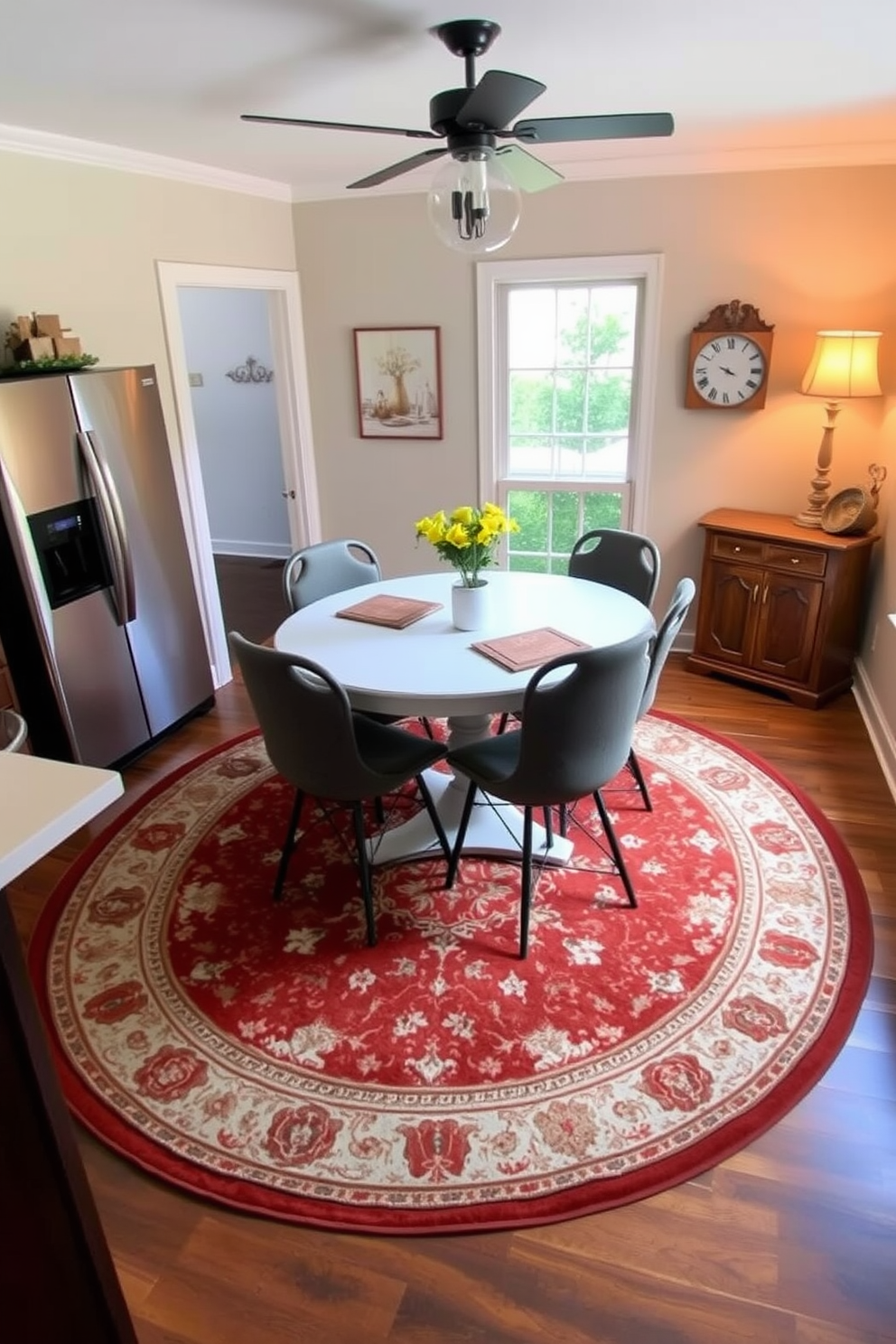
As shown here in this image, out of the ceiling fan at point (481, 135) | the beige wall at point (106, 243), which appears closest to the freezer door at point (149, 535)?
the beige wall at point (106, 243)

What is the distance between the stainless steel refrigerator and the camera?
9.57 ft

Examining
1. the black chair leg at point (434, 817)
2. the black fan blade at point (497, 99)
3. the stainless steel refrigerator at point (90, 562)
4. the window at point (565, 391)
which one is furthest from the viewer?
the window at point (565, 391)

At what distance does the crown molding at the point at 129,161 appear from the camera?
2939mm

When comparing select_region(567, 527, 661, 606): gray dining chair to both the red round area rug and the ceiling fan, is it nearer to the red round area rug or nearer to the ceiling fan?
the red round area rug

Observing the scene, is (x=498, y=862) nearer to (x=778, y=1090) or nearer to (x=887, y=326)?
(x=778, y=1090)

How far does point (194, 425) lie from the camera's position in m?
4.57

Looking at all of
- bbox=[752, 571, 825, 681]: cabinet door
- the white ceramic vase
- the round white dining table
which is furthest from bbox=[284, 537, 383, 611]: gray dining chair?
bbox=[752, 571, 825, 681]: cabinet door

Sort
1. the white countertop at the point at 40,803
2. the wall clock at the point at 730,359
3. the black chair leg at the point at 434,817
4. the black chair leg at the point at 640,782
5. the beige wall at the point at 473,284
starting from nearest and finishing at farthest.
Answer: the white countertop at the point at 40,803
the black chair leg at the point at 434,817
the black chair leg at the point at 640,782
the beige wall at the point at 473,284
the wall clock at the point at 730,359

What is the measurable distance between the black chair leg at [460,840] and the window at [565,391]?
240 cm

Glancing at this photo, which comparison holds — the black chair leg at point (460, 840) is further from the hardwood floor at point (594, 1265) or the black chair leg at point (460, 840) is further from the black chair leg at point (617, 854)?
the hardwood floor at point (594, 1265)

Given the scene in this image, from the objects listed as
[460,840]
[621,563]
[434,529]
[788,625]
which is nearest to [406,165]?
[434,529]

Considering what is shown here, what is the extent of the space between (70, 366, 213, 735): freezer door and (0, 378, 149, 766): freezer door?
0.32 feet

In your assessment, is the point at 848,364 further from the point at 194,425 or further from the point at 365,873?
the point at 194,425

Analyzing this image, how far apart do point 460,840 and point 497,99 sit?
2007mm
